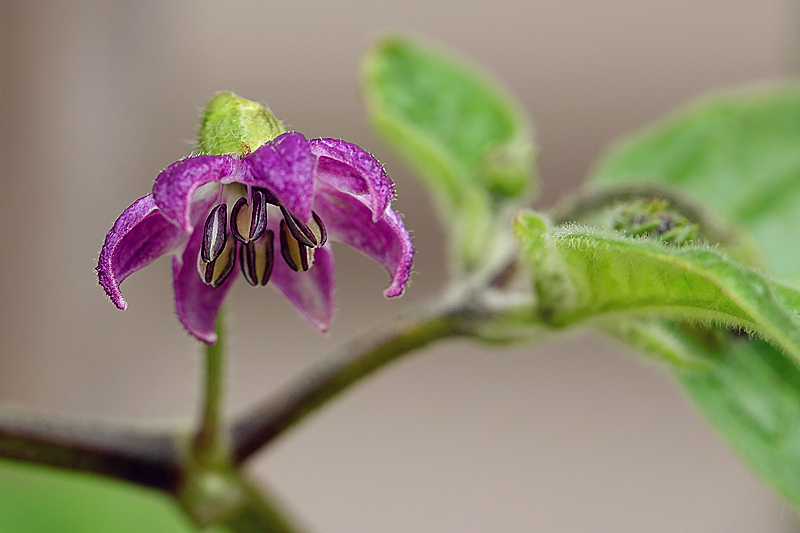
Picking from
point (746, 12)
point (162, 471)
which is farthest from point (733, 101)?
point (746, 12)

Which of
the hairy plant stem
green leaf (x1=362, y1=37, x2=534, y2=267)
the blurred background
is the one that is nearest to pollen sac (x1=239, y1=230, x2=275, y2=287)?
the hairy plant stem

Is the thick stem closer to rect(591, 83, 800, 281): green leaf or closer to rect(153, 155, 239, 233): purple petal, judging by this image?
rect(153, 155, 239, 233): purple petal

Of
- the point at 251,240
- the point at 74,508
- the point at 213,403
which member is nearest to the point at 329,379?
the point at 213,403

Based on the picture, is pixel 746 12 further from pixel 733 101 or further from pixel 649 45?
pixel 733 101

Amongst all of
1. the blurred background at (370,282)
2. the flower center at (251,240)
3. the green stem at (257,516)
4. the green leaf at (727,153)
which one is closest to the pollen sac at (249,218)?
the flower center at (251,240)

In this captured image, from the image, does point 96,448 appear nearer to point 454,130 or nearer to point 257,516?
point 257,516
